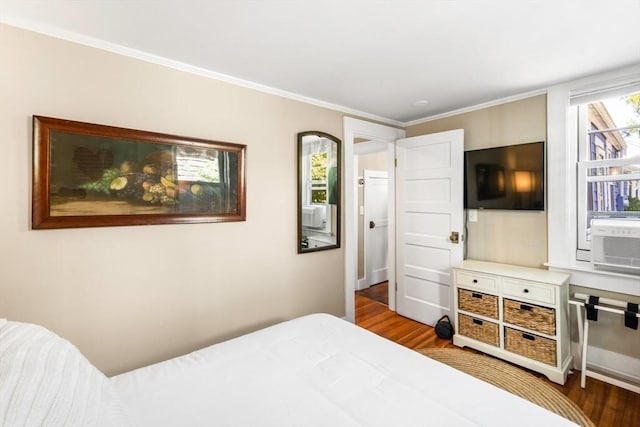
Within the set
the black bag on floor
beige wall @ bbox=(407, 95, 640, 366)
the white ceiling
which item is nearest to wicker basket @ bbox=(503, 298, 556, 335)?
beige wall @ bbox=(407, 95, 640, 366)

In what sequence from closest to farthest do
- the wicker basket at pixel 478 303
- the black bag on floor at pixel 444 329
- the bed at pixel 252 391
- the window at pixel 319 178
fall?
1. the bed at pixel 252 391
2. the wicker basket at pixel 478 303
3. the window at pixel 319 178
4. the black bag on floor at pixel 444 329

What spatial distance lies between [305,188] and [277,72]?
99 centimetres

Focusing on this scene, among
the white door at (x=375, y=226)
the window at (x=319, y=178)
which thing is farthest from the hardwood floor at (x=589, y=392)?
the window at (x=319, y=178)

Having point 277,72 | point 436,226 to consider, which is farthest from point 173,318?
point 436,226

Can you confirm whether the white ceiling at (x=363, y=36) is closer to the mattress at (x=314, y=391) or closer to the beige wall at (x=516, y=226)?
the beige wall at (x=516, y=226)

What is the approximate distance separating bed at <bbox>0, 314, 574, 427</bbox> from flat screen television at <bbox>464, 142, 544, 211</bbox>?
1.97 meters

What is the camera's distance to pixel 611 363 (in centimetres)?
228

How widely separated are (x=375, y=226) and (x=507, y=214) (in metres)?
2.13

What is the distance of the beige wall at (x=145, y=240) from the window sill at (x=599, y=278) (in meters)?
2.17

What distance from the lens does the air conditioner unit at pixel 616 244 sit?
2088mm

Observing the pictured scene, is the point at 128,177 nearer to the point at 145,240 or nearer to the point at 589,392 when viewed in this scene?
the point at 145,240

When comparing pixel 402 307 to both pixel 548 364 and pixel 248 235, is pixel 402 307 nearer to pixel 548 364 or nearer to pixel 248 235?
pixel 548 364

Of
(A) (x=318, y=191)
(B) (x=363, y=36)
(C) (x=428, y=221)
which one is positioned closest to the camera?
(B) (x=363, y=36)

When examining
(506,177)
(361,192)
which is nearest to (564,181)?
(506,177)
